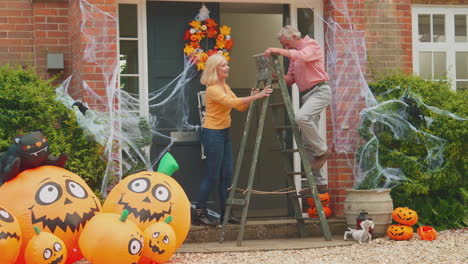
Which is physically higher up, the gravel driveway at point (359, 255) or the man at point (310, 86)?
the man at point (310, 86)

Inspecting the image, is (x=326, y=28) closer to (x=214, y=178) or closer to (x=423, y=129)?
(x=423, y=129)

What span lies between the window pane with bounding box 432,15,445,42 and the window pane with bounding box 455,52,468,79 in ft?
1.00

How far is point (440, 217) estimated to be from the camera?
301 inches

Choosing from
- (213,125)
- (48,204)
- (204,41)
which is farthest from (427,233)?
(48,204)

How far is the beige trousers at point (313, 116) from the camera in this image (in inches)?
278

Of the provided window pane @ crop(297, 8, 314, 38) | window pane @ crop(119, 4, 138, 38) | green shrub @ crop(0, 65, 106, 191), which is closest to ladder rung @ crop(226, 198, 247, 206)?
green shrub @ crop(0, 65, 106, 191)

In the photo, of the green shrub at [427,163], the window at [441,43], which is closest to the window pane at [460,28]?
the window at [441,43]

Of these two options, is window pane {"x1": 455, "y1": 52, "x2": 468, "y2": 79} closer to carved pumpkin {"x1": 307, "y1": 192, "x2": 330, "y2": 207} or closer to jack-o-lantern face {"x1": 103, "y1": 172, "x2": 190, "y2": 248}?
carved pumpkin {"x1": 307, "y1": 192, "x2": 330, "y2": 207}

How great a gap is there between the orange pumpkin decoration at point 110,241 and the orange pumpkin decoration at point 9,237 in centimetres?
46

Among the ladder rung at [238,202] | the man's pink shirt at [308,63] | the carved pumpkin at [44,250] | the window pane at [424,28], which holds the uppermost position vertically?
the window pane at [424,28]

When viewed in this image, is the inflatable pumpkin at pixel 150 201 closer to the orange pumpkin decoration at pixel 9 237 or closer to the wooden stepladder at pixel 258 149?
the orange pumpkin decoration at pixel 9 237

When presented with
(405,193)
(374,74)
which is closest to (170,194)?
(405,193)

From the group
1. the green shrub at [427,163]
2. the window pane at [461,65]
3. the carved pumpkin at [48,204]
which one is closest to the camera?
the carved pumpkin at [48,204]

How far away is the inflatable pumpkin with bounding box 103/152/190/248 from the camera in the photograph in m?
5.47
